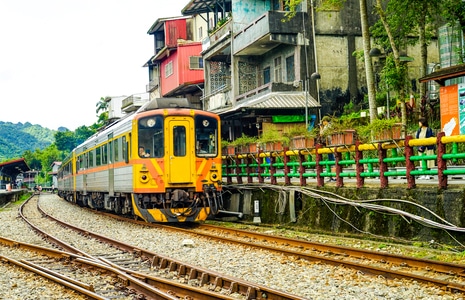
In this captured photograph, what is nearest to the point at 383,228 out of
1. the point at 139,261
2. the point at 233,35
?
the point at 139,261

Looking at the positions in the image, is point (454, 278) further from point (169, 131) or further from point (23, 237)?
point (23, 237)

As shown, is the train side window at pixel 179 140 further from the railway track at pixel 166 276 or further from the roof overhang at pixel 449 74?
the roof overhang at pixel 449 74

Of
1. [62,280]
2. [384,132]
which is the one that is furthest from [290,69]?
[62,280]

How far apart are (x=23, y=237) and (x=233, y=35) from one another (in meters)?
16.2

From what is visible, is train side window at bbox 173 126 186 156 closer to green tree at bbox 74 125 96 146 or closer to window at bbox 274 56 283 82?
window at bbox 274 56 283 82

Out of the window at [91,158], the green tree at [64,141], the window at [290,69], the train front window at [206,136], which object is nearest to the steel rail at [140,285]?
the train front window at [206,136]

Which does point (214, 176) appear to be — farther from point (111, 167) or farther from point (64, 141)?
point (64, 141)

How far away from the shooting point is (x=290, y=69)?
88.5ft

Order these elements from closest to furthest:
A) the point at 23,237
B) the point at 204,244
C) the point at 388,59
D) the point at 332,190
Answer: the point at 204,244 → the point at 332,190 → the point at 23,237 → the point at 388,59

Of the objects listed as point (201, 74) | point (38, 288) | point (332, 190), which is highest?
point (201, 74)

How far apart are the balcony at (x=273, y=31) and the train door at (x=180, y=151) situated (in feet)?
34.1

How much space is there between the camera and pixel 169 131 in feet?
50.8

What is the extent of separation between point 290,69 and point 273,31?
229 centimetres

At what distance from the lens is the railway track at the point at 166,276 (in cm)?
700
